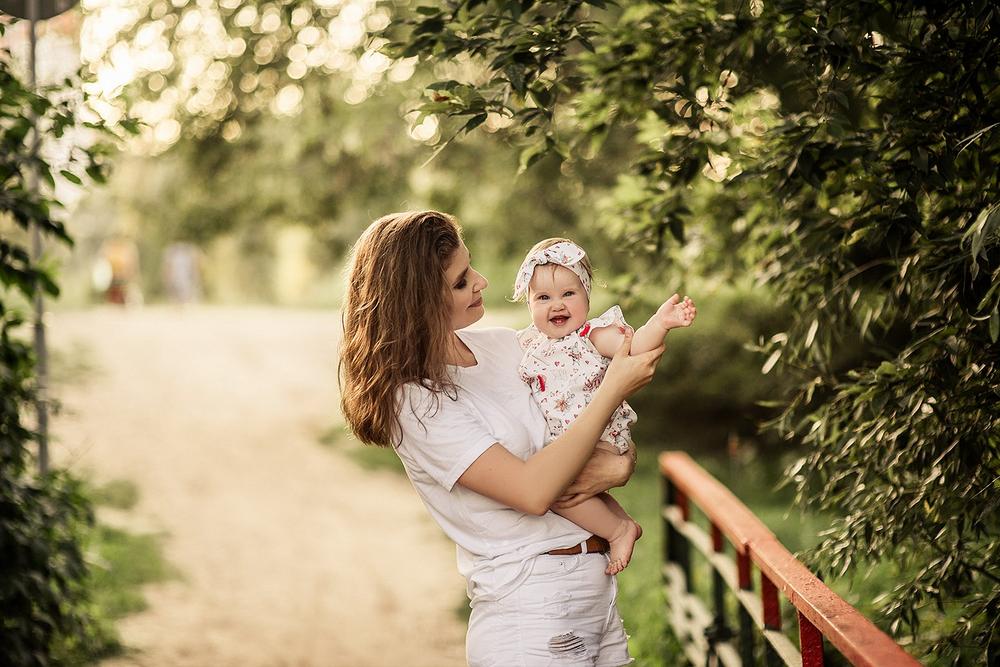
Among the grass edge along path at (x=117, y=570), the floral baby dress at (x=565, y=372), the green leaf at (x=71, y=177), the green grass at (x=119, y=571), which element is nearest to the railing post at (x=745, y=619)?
the floral baby dress at (x=565, y=372)

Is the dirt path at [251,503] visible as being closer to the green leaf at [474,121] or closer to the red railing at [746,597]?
the red railing at [746,597]

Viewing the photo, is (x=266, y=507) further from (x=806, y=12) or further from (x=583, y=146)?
(x=806, y=12)

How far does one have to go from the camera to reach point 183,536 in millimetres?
9461

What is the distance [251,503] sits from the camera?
35.1 feet

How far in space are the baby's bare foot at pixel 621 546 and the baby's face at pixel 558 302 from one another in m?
0.47

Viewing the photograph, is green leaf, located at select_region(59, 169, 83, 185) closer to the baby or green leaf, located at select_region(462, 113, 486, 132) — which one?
green leaf, located at select_region(462, 113, 486, 132)

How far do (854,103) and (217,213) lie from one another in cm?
913

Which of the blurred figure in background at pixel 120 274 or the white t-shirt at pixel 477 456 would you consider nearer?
the white t-shirt at pixel 477 456

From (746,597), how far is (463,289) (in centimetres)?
153

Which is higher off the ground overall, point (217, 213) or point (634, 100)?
point (634, 100)

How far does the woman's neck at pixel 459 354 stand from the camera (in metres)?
2.62

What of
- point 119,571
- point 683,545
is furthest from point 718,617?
point 119,571

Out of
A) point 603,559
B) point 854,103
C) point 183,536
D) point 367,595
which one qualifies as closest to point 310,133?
point 183,536

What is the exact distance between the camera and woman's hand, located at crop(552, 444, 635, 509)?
2529 mm
